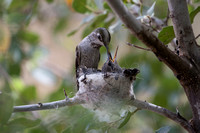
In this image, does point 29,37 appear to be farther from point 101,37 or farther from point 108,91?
point 108,91

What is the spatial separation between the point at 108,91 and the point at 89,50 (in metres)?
0.76

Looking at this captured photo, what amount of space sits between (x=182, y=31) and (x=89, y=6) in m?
0.97

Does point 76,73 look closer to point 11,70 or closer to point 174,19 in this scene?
point 174,19

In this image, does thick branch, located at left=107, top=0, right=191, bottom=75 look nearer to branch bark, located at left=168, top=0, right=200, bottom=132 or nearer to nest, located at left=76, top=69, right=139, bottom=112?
branch bark, located at left=168, top=0, right=200, bottom=132

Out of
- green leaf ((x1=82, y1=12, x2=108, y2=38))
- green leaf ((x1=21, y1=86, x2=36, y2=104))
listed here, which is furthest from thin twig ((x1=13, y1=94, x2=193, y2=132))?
green leaf ((x1=21, y1=86, x2=36, y2=104))

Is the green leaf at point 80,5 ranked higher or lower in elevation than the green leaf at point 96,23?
higher

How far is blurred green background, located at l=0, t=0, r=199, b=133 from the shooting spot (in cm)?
142

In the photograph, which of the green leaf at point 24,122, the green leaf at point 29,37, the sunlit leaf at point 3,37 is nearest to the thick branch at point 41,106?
the green leaf at point 24,122

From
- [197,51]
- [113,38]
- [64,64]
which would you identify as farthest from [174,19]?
[64,64]

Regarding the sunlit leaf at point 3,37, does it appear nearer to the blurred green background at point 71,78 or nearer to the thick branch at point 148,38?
the blurred green background at point 71,78

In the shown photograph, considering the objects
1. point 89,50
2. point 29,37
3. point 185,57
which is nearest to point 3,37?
point 29,37

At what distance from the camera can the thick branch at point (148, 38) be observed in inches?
42.5

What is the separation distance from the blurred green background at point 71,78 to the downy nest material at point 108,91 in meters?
0.09

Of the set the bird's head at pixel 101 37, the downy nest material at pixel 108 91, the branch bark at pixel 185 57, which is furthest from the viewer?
the bird's head at pixel 101 37
